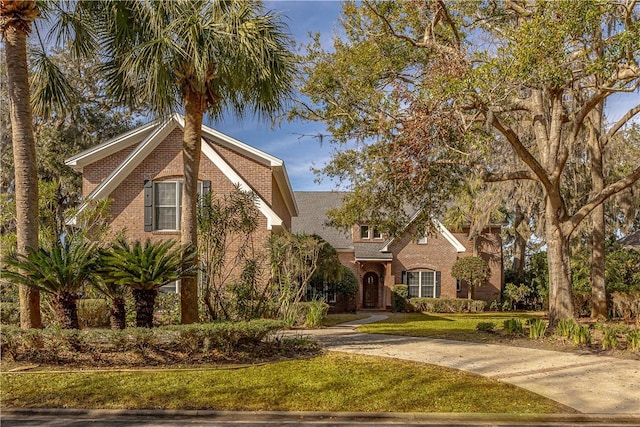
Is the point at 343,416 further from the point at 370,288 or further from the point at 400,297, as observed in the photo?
the point at 370,288

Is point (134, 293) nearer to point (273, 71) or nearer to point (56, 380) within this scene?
point (56, 380)

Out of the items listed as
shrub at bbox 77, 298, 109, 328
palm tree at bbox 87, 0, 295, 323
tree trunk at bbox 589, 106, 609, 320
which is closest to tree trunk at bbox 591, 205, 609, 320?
tree trunk at bbox 589, 106, 609, 320

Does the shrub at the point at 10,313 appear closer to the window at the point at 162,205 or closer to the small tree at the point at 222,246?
the window at the point at 162,205

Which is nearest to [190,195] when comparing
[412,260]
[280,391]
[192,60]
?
[192,60]

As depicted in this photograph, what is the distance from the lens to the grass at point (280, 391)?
23.0 ft

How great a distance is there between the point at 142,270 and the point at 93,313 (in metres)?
6.43

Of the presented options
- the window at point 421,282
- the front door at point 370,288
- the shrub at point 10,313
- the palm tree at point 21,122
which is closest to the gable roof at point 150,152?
the shrub at point 10,313

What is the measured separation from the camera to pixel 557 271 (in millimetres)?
13773

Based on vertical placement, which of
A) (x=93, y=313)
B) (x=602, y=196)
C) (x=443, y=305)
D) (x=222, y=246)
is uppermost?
(x=602, y=196)

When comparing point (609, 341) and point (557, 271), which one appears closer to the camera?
point (609, 341)

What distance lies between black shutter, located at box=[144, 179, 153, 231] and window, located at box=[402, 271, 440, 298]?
1561cm

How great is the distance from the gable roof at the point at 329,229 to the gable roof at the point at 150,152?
758cm

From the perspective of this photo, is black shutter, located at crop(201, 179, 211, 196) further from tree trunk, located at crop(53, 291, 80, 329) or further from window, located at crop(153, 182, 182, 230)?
tree trunk, located at crop(53, 291, 80, 329)

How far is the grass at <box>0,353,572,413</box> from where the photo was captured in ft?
23.0
